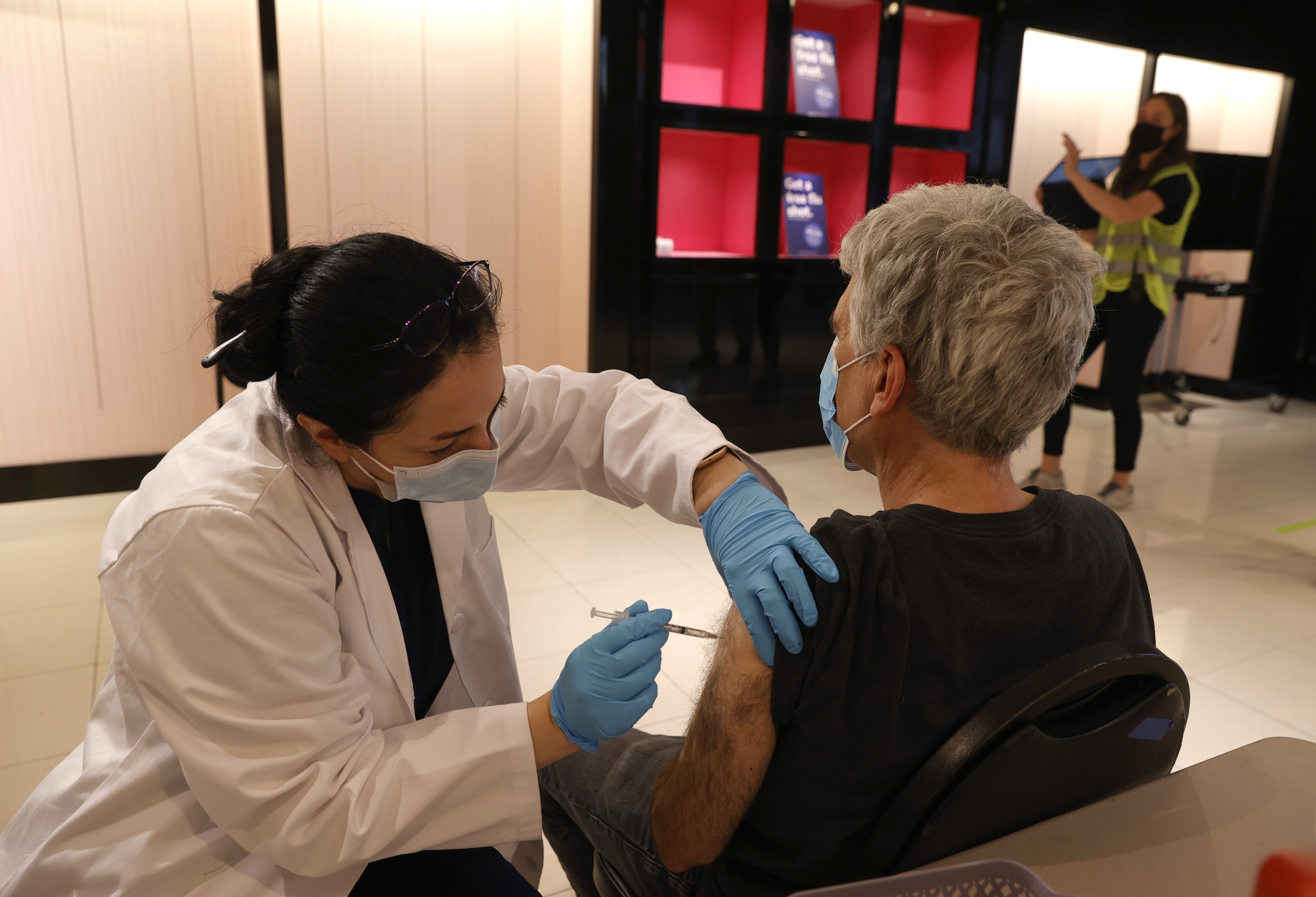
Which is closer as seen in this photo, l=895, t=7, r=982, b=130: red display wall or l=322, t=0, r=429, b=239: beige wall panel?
l=322, t=0, r=429, b=239: beige wall panel

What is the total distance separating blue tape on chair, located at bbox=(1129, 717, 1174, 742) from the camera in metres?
0.80

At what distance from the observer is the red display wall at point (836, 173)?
15.4 ft

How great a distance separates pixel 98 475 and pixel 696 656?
2726mm

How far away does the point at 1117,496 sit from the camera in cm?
386

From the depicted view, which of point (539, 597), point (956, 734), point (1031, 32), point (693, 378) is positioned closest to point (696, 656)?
point (539, 597)

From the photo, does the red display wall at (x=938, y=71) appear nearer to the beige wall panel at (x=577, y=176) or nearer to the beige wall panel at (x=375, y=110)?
the beige wall panel at (x=577, y=176)

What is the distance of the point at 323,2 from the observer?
142 inches

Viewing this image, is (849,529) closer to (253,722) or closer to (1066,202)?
(253,722)

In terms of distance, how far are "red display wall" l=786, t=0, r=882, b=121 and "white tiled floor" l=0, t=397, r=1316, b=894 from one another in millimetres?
1863

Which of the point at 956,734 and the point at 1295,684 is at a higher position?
the point at 956,734

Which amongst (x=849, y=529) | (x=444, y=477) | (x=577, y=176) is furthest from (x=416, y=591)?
(x=577, y=176)

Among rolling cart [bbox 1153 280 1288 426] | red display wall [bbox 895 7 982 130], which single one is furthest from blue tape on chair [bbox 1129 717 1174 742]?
rolling cart [bbox 1153 280 1288 426]

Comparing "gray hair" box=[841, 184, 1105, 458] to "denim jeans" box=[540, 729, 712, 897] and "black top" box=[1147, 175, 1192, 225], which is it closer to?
"denim jeans" box=[540, 729, 712, 897]

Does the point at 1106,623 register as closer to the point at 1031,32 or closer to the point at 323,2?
the point at 323,2
